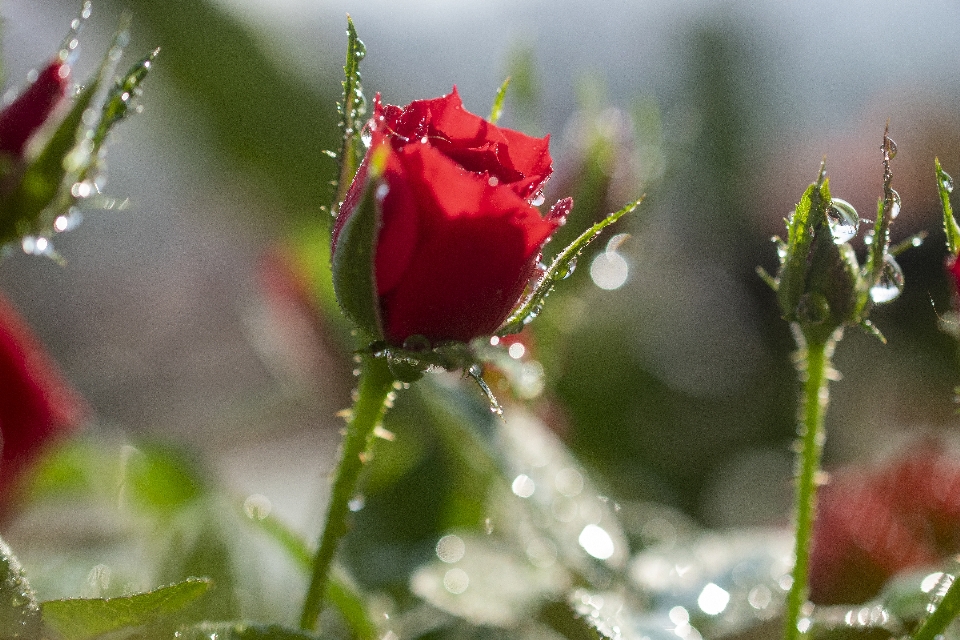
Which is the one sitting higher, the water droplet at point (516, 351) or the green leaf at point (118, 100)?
the water droplet at point (516, 351)

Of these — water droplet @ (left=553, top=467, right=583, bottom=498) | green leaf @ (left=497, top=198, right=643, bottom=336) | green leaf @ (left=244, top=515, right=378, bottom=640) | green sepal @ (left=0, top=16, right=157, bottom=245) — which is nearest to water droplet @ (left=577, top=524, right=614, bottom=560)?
water droplet @ (left=553, top=467, right=583, bottom=498)

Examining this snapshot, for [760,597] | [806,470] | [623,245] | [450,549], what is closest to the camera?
[806,470]

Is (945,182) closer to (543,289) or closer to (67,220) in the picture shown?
(543,289)

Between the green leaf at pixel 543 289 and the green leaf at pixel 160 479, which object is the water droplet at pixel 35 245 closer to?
the green leaf at pixel 543 289

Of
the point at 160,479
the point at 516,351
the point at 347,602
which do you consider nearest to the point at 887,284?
the point at 516,351

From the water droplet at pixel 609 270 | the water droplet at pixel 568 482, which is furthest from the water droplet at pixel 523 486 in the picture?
the water droplet at pixel 609 270

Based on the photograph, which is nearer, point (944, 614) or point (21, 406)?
point (944, 614)

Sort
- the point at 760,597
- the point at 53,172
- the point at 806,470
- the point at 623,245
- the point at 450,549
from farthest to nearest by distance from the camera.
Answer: the point at 623,245 < the point at 450,549 < the point at 760,597 < the point at 806,470 < the point at 53,172
